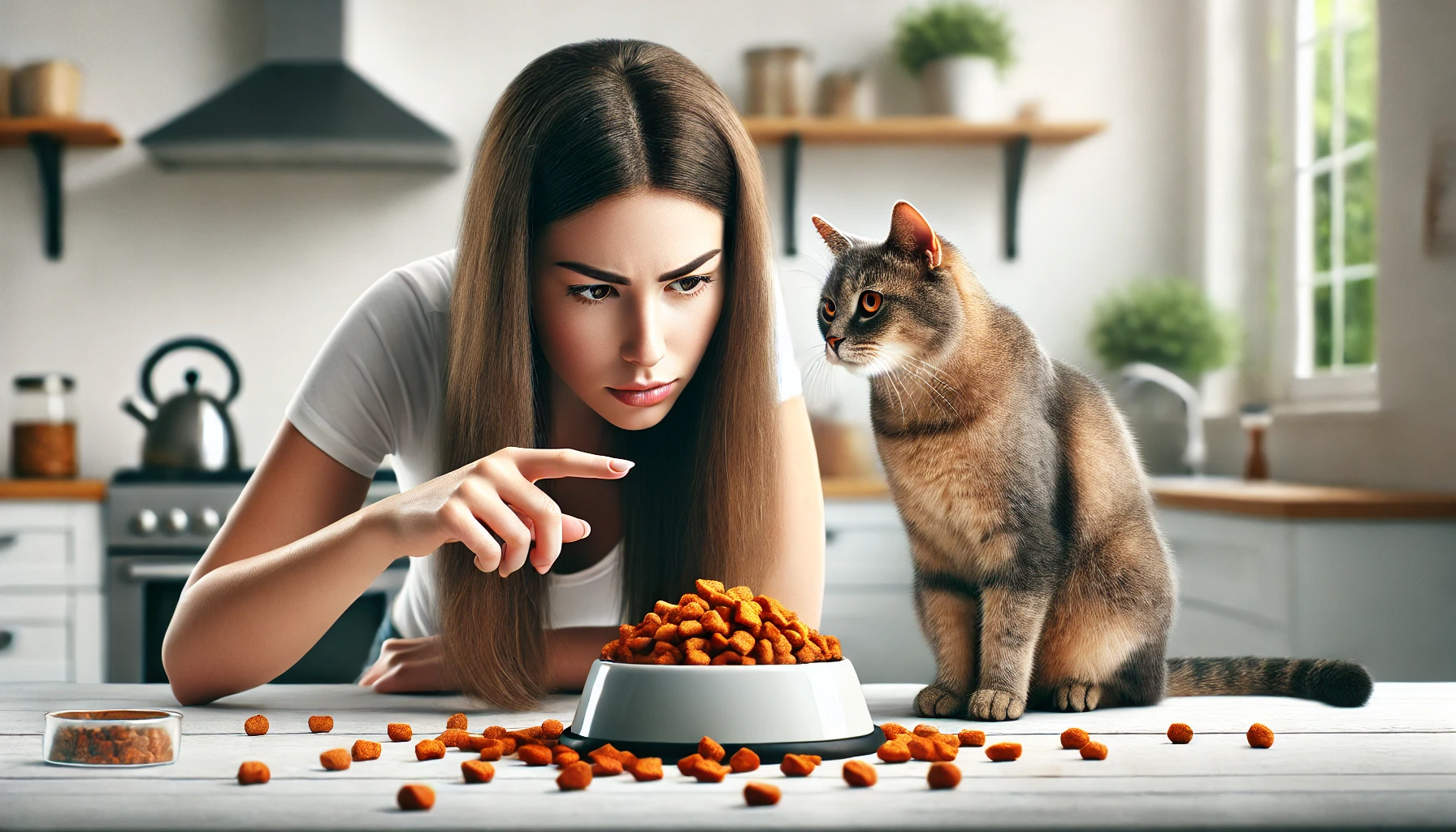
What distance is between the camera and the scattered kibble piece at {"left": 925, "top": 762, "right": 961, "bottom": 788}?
0.66 m

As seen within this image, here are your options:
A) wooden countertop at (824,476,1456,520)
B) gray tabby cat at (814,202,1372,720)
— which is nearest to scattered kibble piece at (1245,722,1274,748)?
gray tabby cat at (814,202,1372,720)

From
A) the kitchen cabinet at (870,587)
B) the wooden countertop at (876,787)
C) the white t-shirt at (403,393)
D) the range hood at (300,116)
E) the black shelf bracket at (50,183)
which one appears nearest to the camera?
the wooden countertop at (876,787)

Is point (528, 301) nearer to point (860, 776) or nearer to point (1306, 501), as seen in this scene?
point (860, 776)

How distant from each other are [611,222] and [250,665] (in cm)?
50

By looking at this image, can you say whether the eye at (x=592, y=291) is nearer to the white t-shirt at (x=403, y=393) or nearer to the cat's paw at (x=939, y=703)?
the white t-shirt at (x=403, y=393)

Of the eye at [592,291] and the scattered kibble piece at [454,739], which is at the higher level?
the eye at [592,291]

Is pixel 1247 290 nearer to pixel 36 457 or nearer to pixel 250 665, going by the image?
pixel 250 665

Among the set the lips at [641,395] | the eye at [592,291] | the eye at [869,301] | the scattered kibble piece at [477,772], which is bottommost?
the scattered kibble piece at [477,772]

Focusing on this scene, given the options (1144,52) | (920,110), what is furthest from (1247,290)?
(920,110)

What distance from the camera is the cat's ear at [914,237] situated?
919 millimetres

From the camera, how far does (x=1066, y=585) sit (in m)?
0.92

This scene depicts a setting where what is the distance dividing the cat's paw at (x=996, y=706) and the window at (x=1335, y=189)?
2.16 meters

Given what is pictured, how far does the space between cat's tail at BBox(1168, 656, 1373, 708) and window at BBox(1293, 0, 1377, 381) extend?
1935 millimetres

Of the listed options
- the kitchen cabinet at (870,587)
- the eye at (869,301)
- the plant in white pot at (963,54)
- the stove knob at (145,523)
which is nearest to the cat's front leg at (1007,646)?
the eye at (869,301)
